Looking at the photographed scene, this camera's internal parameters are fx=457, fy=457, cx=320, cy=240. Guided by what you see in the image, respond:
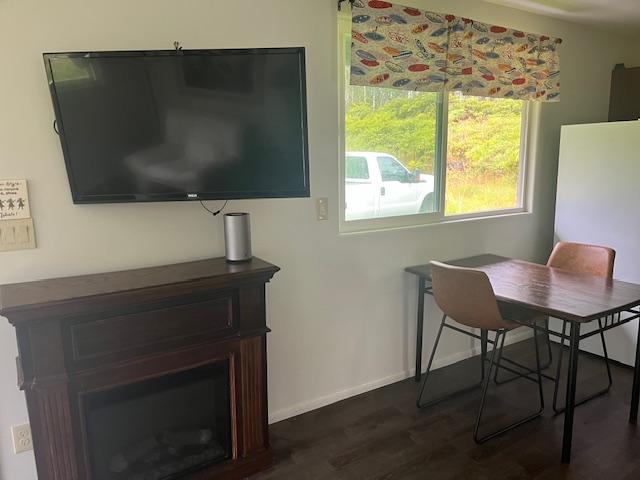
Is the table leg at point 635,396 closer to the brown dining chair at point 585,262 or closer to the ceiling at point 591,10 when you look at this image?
the brown dining chair at point 585,262

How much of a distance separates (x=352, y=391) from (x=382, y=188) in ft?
4.08

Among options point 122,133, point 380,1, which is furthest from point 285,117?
point 380,1

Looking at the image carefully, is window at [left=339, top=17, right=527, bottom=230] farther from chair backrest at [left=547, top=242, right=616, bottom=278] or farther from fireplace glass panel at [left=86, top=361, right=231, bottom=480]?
fireplace glass panel at [left=86, top=361, right=231, bottom=480]

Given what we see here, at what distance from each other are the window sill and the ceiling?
139 cm

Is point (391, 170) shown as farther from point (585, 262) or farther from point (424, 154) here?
point (585, 262)

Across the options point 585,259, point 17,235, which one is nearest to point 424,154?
point 585,259

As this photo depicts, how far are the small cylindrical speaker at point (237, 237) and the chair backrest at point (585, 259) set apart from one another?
6.49ft

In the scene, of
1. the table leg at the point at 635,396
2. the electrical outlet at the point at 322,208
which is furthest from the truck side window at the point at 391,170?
the table leg at the point at 635,396

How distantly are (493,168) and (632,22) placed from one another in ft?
5.10

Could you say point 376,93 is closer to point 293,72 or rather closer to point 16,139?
point 293,72

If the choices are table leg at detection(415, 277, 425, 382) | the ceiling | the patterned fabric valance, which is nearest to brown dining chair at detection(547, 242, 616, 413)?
table leg at detection(415, 277, 425, 382)

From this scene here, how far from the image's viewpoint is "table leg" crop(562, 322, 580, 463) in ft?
6.68

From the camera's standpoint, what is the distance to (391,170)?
2783mm

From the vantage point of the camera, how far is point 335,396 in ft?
8.85
